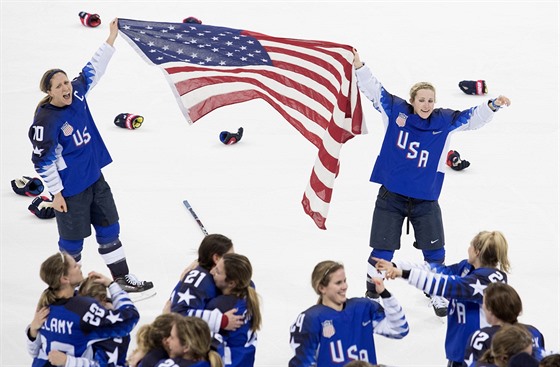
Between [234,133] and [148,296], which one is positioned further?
[234,133]

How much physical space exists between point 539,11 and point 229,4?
3532 millimetres

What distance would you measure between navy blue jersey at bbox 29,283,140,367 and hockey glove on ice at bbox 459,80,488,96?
612cm

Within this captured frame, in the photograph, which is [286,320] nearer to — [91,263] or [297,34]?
[91,263]

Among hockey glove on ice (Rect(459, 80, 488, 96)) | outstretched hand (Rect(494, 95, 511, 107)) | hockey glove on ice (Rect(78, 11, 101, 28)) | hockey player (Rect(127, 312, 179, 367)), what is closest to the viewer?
hockey player (Rect(127, 312, 179, 367))

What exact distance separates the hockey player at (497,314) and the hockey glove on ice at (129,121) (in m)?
5.44

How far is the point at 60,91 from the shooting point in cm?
718

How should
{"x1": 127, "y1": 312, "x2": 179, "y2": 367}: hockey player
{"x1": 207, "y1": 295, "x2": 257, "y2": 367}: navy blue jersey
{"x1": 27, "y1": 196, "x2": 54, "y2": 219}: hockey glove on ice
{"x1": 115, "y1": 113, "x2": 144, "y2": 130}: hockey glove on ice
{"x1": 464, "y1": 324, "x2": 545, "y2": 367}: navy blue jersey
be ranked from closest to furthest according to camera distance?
{"x1": 127, "y1": 312, "x2": 179, "y2": 367}: hockey player < {"x1": 464, "y1": 324, "x2": 545, "y2": 367}: navy blue jersey < {"x1": 207, "y1": 295, "x2": 257, "y2": 367}: navy blue jersey < {"x1": 27, "y1": 196, "x2": 54, "y2": 219}: hockey glove on ice < {"x1": 115, "y1": 113, "x2": 144, "y2": 130}: hockey glove on ice

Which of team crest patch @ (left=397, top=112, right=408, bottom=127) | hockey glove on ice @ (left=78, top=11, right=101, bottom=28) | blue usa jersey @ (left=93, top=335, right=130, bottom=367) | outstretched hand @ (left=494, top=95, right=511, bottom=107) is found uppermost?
hockey glove on ice @ (left=78, top=11, right=101, bottom=28)

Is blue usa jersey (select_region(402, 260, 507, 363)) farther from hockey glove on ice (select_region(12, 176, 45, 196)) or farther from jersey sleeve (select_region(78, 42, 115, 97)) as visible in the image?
hockey glove on ice (select_region(12, 176, 45, 196))

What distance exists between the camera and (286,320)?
7.39 m

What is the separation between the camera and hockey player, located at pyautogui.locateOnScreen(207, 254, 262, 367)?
5.68 m

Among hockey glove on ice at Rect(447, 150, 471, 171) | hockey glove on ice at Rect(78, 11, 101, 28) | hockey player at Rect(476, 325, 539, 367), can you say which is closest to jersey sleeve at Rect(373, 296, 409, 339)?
hockey player at Rect(476, 325, 539, 367)

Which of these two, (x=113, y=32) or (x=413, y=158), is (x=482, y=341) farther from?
(x=113, y=32)

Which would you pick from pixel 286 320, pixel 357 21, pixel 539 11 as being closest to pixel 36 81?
pixel 357 21
